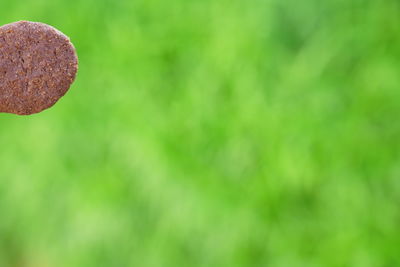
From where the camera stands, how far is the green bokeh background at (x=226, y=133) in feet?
4.25

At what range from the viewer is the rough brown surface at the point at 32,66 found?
0.44 m

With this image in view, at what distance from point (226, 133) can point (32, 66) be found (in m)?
0.93

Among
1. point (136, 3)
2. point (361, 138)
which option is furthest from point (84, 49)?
point (361, 138)

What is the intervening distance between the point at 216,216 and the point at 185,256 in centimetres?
16

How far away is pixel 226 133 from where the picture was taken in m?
1.36

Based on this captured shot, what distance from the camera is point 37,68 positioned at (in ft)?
1.46

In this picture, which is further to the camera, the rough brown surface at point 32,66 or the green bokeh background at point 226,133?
the green bokeh background at point 226,133

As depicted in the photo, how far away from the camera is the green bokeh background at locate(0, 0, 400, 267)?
4.25 ft

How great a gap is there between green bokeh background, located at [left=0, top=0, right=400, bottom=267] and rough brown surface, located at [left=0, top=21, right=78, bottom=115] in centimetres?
89

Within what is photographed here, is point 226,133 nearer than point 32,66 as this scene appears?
No

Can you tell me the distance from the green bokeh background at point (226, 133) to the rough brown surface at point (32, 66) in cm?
89

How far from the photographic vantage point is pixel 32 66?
17.4 inches

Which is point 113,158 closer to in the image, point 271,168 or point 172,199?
point 172,199

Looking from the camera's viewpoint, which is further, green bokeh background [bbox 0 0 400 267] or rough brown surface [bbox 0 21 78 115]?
green bokeh background [bbox 0 0 400 267]
